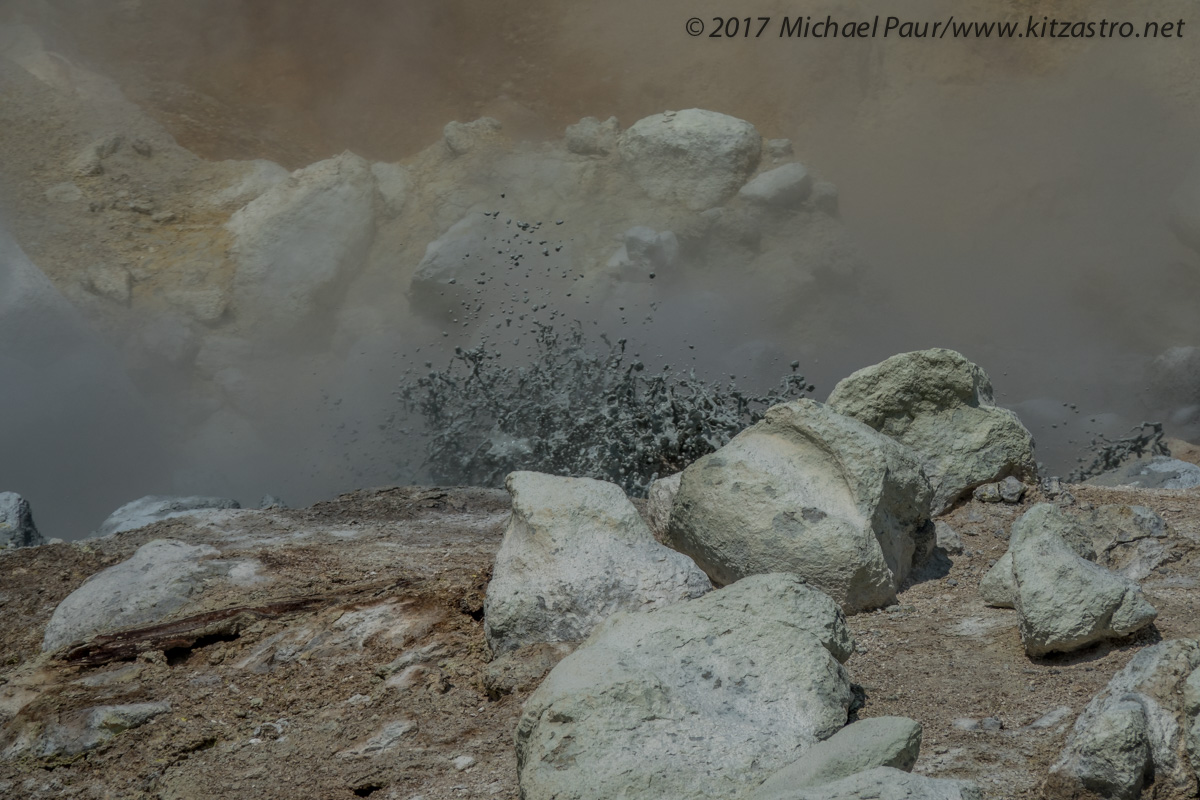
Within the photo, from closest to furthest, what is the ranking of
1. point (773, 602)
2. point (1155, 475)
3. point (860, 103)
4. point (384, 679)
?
1. point (773, 602)
2. point (384, 679)
3. point (1155, 475)
4. point (860, 103)

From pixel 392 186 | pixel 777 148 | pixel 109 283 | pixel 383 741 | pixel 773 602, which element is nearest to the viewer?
pixel 773 602

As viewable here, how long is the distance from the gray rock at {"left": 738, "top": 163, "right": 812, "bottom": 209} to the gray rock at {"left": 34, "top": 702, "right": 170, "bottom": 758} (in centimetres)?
1179

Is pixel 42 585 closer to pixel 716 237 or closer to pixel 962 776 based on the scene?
pixel 962 776

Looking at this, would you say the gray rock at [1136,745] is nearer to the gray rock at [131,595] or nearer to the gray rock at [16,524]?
the gray rock at [131,595]

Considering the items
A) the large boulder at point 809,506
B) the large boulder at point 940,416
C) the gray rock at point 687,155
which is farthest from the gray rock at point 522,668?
the gray rock at point 687,155

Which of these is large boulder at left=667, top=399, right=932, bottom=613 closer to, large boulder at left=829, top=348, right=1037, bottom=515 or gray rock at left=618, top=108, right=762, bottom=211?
large boulder at left=829, top=348, right=1037, bottom=515

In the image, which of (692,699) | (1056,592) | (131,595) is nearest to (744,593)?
(692,699)

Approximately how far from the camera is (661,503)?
479 centimetres

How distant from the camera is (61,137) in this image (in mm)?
14133

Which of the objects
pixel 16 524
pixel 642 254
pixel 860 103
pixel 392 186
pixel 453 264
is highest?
pixel 860 103

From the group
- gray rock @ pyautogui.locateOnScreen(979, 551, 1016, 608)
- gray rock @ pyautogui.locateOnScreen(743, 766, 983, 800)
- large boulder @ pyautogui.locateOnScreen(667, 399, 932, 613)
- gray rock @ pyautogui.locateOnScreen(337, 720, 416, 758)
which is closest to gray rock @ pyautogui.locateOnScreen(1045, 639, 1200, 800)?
gray rock @ pyautogui.locateOnScreen(743, 766, 983, 800)

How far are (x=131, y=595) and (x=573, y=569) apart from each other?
1.95 meters

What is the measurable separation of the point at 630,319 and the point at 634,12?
5.15m

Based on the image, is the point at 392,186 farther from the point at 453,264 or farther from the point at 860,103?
the point at 860,103
